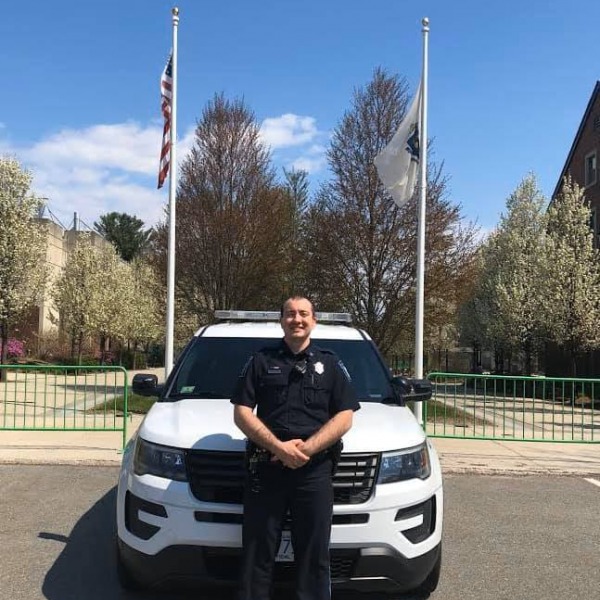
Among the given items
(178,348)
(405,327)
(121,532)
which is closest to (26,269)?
(178,348)

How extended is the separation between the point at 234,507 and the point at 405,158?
9794 millimetres

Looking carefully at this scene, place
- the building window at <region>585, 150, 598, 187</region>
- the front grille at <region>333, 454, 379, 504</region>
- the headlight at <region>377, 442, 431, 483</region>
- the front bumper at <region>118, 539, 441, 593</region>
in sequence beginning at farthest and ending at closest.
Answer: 1. the building window at <region>585, 150, 598, 187</region>
2. the headlight at <region>377, 442, 431, 483</region>
3. the front grille at <region>333, 454, 379, 504</region>
4. the front bumper at <region>118, 539, 441, 593</region>

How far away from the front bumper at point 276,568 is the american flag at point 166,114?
10132mm

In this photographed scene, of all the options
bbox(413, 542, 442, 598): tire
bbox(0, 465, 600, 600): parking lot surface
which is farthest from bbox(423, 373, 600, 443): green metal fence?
bbox(413, 542, 442, 598): tire

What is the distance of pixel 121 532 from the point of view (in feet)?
13.0

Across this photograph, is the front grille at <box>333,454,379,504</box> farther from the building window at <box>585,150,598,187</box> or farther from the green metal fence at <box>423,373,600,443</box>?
the building window at <box>585,150,598,187</box>

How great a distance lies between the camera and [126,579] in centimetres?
413

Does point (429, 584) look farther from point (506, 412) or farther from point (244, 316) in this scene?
point (506, 412)

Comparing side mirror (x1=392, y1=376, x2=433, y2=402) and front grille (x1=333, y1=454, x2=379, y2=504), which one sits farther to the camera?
side mirror (x1=392, y1=376, x2=433, y2=402)

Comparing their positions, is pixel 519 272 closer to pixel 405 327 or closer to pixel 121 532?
pixel 405 327

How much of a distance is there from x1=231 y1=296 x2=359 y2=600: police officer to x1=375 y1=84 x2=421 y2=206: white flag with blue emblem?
30.3ft

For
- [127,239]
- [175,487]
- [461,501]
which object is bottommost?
[461,501]

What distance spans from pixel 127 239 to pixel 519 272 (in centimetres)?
5145

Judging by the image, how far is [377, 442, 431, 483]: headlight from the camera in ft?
12.6
